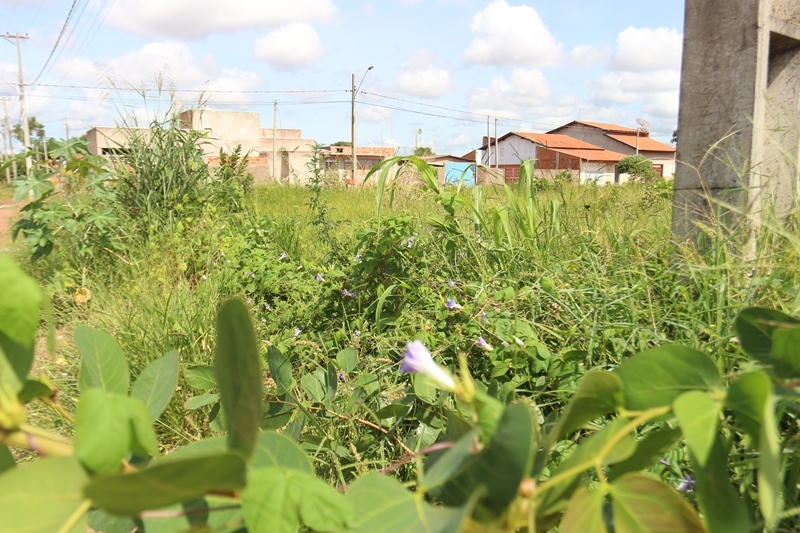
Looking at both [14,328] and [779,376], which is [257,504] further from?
[779,376]

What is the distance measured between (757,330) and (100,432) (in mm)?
485

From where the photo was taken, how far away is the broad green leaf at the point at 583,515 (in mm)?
338

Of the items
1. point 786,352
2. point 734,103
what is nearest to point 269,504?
point 786,352

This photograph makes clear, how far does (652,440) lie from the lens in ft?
1.30

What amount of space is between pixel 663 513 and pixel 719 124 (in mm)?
2073

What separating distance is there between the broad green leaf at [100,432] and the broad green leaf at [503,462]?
0.63 ft

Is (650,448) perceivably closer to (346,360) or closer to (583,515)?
(583,515)

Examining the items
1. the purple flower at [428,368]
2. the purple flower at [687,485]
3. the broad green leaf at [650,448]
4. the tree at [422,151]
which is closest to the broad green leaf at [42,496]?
the purple flower at [428,368]

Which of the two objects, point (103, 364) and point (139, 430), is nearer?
point (139, 430)

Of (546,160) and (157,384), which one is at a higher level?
(546,160)

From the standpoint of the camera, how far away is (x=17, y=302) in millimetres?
295

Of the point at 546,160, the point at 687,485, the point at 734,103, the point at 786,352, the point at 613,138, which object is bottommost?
the point at 687,485

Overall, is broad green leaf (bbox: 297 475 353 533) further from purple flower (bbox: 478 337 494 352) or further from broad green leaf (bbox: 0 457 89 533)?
purple flower (bbox: 478 337 494 352)

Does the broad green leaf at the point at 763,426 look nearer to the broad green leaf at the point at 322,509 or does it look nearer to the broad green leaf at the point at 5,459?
the broad green leaf at the point at 322,509
